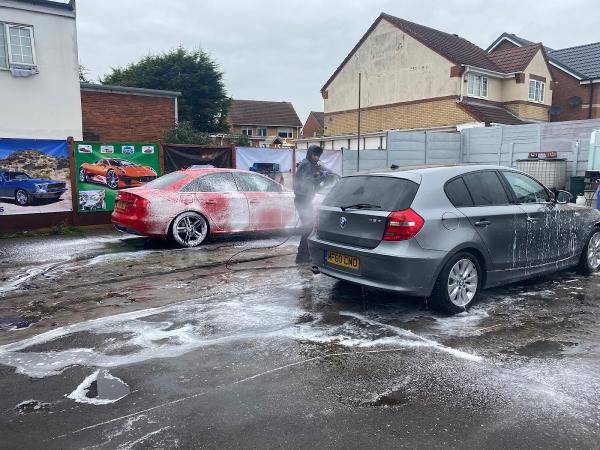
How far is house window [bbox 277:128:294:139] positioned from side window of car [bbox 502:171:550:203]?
54.6m

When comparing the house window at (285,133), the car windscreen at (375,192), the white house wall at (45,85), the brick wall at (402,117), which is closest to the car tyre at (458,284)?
the car windscreen at (375,192)

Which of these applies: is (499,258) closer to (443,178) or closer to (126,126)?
(443,178)

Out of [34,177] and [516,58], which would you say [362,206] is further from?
[516,58]

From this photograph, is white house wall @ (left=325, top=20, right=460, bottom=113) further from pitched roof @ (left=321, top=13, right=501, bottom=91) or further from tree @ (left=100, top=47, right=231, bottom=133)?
tree @ (left=100, top=47, right=231, bottom=133)

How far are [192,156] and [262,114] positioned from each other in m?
49.6

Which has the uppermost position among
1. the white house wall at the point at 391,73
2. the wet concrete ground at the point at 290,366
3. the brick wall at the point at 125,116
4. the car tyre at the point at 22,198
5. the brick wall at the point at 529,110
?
the white house wall at the point at 391,73

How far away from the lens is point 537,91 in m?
30.0

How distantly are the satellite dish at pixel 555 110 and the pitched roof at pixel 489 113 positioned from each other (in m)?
5.54

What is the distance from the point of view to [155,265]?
729 centimetres

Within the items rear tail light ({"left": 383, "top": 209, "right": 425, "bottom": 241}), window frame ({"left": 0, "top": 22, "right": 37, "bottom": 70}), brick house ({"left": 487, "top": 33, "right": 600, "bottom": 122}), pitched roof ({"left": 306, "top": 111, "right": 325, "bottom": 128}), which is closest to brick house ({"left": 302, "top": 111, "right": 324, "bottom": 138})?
pitched roof ({"left": 306, "top": 111, "right": 325, "bottom": 128})

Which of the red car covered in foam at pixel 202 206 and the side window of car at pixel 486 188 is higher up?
the side window of car at pixel 486 188

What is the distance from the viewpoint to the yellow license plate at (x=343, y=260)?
4959 mm

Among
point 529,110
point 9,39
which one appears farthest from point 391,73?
point 9,39

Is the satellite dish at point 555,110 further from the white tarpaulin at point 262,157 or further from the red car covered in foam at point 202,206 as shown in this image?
the red car covered in foam at point 202,206
